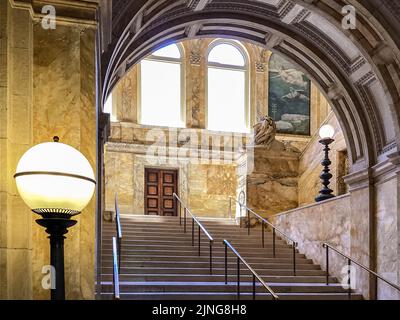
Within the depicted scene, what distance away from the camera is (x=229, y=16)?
1299 cm

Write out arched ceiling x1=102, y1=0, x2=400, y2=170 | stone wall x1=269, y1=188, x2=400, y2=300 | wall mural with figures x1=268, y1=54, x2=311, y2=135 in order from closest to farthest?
arched ceiling x1=102, y1=0, x2=400, y2=170 < stone wall x1=269, y1=188, x2=400, y2=300 < wall mural with figures x1=268, y1=54, x2=311, y2=135

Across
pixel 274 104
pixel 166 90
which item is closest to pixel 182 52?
pixel 166 90

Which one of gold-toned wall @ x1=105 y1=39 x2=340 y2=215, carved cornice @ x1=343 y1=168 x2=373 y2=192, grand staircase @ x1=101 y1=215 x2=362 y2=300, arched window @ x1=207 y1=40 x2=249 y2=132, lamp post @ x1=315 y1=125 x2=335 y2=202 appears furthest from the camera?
arched window @ x1=207 y1=40 x2=249 y2=132

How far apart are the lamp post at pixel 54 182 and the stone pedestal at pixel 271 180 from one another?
14.6 meters

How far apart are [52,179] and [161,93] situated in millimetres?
21527

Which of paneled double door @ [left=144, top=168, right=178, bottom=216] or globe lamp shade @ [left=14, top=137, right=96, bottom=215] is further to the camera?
paneled double door @ [left=144, top=168, right=178, bottom=216]

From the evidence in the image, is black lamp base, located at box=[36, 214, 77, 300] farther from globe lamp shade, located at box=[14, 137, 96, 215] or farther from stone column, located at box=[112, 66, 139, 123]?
stone column, located at box=[112, 66, 139, 123]

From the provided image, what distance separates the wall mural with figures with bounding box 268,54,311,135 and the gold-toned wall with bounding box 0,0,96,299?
21.3 metres

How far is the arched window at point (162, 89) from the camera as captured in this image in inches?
958

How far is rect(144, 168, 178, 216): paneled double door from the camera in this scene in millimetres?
24031

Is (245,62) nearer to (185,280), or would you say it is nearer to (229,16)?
(229,16)

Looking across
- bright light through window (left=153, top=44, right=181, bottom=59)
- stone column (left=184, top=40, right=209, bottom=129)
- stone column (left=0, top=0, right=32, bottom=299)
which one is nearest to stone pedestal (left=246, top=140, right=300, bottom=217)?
stone column (left=184, top=40, right=209, bottom=129)

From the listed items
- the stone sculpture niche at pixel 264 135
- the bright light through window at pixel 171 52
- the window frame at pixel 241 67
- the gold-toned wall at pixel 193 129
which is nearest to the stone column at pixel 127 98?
the gold-toned wall at pixel 193 129
